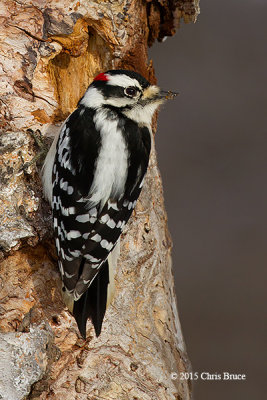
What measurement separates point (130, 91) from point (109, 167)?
0.31m

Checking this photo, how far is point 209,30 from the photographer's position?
3508 millimetres

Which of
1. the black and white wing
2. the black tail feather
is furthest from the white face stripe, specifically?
the black tail feather

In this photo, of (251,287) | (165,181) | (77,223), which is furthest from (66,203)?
(251,287)

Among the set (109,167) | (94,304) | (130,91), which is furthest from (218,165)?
(94,304)

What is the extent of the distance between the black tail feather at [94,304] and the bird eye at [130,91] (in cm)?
59

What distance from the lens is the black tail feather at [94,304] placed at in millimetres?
2025

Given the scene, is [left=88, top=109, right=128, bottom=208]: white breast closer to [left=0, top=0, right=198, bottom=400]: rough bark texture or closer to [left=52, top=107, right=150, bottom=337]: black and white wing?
[left=52, top=107, right=150, bottom=337]: black and white wing

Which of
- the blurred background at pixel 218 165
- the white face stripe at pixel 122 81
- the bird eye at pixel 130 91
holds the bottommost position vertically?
the blurred background at pixel 218 165

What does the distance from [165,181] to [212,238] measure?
394 millimetres

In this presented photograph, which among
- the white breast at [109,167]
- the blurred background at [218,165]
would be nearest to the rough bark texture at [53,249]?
the white breast at [109,167]

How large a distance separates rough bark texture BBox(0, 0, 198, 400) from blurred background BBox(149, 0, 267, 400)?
2.55ft

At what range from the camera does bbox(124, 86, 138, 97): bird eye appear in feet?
7.45

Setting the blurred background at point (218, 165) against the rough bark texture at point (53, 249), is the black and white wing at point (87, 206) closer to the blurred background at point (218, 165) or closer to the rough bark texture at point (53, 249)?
the rough bark texture at point (53, 249)

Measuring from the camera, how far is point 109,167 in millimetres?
2143
